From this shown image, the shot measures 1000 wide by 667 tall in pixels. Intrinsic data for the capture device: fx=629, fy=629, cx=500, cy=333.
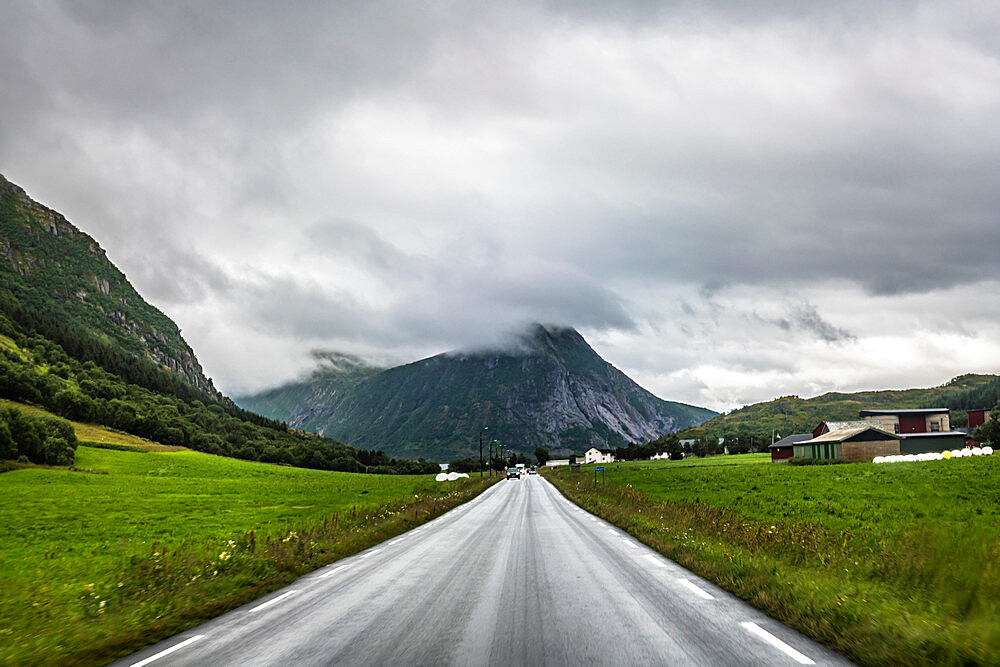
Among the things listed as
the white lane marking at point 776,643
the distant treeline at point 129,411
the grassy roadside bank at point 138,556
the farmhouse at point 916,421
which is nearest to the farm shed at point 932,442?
the farmhouse at point 916,421

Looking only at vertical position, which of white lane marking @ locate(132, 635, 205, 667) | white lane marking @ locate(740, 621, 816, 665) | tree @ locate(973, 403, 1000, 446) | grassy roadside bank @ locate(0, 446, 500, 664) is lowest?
grassy roadside bank @ locate(0, 446, 500, 664)

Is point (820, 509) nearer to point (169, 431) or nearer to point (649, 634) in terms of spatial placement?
point (649, 634)

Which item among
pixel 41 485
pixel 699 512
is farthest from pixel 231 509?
pixel 699 512

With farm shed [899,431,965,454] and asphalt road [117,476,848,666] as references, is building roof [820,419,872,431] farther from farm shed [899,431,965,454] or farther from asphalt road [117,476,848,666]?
asphalt road [117,476,848,666]

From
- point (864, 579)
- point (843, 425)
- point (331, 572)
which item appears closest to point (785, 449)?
point (843, 425)

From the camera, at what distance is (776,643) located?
7.14 metres

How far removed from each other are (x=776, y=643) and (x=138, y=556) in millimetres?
12570

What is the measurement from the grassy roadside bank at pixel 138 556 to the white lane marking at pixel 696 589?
766 centimetres

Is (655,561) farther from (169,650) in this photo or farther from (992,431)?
(992,431)

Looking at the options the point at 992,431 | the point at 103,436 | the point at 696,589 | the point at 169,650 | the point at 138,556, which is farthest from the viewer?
the point at 103,436

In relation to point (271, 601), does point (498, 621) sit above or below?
above

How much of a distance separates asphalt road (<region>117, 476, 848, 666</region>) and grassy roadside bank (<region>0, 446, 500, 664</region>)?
0.76 metres

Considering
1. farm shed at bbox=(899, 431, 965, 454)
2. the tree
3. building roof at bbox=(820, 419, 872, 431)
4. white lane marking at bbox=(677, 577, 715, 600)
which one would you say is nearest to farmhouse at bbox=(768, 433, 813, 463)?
building roof at bbox=(820, 419, 872, 431)

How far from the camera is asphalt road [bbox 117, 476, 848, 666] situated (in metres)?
6.89
